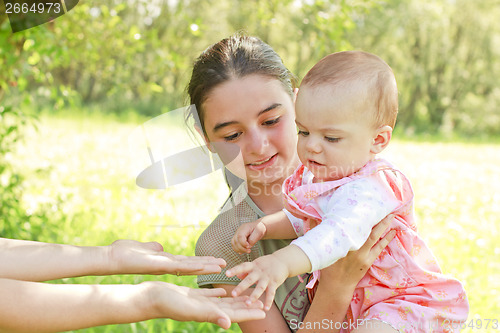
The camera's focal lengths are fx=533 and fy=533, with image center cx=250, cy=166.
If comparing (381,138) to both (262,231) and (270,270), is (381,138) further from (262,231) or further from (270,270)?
(270,270)

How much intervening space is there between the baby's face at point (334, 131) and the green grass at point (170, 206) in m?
1.41

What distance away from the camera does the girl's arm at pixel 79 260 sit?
1835mm

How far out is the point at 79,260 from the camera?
1904 mm

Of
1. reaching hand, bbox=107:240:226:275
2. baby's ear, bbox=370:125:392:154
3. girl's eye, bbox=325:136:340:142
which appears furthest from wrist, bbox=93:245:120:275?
baby's ear, bbox=370:125:392:154

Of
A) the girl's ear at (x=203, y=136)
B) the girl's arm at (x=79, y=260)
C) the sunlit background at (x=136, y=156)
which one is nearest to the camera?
the girl's arm at (x=79, y=260)

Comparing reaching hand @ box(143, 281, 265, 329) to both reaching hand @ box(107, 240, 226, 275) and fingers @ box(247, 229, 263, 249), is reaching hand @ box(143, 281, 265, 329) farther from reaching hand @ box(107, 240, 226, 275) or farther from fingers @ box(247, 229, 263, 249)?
fingers @ box(247, 229, 263, 249)

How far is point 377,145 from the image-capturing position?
1.82 metres

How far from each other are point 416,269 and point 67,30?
3.52 metres

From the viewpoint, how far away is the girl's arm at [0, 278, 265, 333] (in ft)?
4.83

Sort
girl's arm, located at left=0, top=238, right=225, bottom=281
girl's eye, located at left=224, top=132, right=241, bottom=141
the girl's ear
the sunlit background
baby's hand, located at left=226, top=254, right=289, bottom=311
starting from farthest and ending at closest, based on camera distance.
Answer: the sunlit background → the girl's ear → girl's eye, located at left=224, top=132, right=241, bottom=141 → girl's arm, located at left=0, top=238, right=225, bottom=281 → baby's hand, located at left=226, top=254, right=289, bottom=311

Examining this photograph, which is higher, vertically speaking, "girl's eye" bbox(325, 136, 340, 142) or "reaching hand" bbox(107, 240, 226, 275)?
"girl's eye" bbox(325, 136, 340, 142)

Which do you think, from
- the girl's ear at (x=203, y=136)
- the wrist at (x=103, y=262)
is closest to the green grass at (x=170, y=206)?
the girl's ear at (x=203, y=136)

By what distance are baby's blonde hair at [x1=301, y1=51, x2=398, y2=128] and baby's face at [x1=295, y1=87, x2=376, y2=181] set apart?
1.2 inches

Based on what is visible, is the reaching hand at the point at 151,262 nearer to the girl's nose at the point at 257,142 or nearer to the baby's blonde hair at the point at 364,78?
the girl's nose at the point at 257,142
